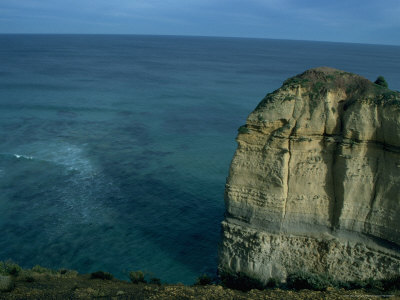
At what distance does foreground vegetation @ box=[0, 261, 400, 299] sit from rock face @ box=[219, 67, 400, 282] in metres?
0.48

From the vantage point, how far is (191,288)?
17.3 metres

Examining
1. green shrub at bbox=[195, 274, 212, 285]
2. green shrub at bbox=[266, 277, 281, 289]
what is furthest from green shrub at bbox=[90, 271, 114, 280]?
green shrub at bbox=[266, 277, 281, 289]

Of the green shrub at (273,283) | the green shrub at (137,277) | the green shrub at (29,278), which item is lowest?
the green shrub at (137,277)

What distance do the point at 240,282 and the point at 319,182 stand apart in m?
6.51

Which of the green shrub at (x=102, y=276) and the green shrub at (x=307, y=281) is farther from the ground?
the green shrub at (x=307, y=281)

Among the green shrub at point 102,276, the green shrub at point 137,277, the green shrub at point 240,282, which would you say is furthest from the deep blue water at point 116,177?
the green shrub at point 240,282

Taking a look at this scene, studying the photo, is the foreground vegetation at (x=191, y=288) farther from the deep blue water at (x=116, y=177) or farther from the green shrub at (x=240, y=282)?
the deep blue water at (x=116, y=177)

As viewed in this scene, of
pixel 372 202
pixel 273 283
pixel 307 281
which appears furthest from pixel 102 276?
pixel 372 202

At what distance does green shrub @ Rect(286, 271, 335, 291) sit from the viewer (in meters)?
17.3

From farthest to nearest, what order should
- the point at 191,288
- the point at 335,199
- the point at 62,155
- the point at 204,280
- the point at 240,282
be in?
the point at 62,155 < the point at 204,280 < the point at 240,282 < the point at 335,199 < the point at 191,288

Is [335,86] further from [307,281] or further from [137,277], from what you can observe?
[137,277]

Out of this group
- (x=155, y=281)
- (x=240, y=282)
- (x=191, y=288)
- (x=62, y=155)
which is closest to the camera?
(x=191, y=288)

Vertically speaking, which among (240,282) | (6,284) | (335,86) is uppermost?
(335,86)

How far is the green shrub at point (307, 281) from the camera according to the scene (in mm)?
17344
